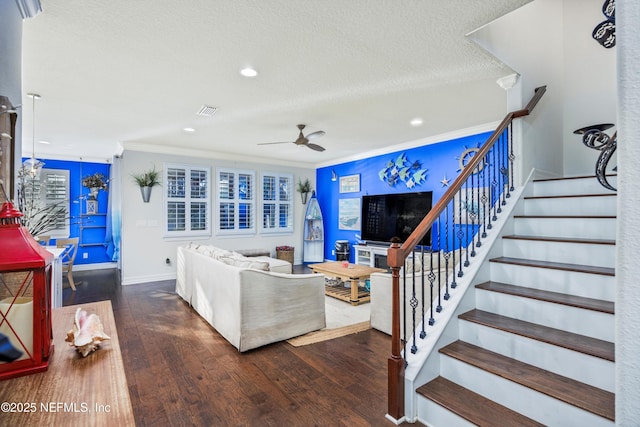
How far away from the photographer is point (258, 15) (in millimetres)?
2092

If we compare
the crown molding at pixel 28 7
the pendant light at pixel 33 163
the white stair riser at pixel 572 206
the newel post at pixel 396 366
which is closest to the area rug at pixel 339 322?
the newel post at pixel 396 366

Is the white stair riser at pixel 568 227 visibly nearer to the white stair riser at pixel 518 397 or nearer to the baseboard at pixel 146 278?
the white stair riser at pixel 518 397

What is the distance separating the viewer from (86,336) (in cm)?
112

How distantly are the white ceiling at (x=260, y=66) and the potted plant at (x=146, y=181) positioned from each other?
38.5 inches

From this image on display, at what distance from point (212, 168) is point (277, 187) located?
1.61 metres

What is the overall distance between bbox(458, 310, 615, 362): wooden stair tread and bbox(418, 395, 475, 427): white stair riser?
0.58 m

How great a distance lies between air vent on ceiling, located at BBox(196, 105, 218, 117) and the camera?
3875 mm

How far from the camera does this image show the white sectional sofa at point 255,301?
9.39ft

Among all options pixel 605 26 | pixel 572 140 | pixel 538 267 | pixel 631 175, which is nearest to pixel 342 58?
pixel 605 26

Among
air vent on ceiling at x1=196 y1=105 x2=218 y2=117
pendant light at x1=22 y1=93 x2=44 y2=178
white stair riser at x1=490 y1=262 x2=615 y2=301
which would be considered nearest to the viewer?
white stair riser at x1=490 y1=262 x2=615 y2=301

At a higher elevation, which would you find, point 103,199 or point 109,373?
point 103,199

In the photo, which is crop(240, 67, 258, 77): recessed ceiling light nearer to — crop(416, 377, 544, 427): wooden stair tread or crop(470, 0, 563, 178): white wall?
crop(470, 0, 563, 178): white wall

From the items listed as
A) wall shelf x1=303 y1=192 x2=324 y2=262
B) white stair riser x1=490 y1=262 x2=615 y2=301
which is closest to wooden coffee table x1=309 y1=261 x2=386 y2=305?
white stair riser x1=490 y1=262 x2=615 y2=301

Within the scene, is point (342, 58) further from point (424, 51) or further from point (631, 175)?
point (631, 175)
